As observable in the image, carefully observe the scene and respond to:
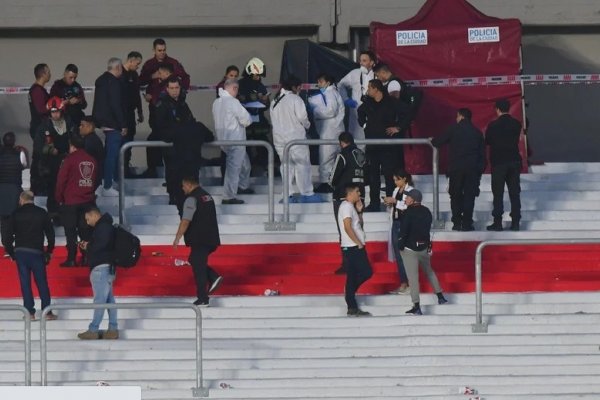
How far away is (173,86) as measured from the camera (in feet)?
72.4

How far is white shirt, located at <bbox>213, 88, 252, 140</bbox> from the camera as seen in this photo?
2259cm

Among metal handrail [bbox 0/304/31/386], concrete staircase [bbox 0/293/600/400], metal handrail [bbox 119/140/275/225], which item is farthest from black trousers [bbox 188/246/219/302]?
metal handrail [bbox 0/304/31/386]

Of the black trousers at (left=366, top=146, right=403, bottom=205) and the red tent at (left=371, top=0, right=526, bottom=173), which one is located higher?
the red tent at (left=371, top=0, right=526, bottom=173)

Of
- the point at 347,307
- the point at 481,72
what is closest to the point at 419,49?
the point at 481,72

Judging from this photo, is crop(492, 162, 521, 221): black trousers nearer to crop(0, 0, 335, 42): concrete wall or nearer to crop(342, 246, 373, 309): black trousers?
crop(342, 246, 373, 309): black trousers

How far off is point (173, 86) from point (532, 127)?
7.03 metres

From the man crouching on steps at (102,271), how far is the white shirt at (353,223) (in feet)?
7.42

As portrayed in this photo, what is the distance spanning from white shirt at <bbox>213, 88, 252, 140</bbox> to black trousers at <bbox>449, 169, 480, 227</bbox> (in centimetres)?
261

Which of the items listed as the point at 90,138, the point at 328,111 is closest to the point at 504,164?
the point at 328,111

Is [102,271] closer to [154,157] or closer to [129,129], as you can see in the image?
[129,129]

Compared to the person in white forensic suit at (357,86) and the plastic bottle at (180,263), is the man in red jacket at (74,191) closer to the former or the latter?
the plastic bottle at (180,263)

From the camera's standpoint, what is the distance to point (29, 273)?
19.6 metres

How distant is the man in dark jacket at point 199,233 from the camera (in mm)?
19703

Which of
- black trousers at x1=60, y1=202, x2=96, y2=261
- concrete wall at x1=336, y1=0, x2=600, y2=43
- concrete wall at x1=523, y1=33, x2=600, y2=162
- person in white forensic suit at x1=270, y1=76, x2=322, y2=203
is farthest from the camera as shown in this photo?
concrete wall at x1=523, y1=33, x2=600, y2=162
